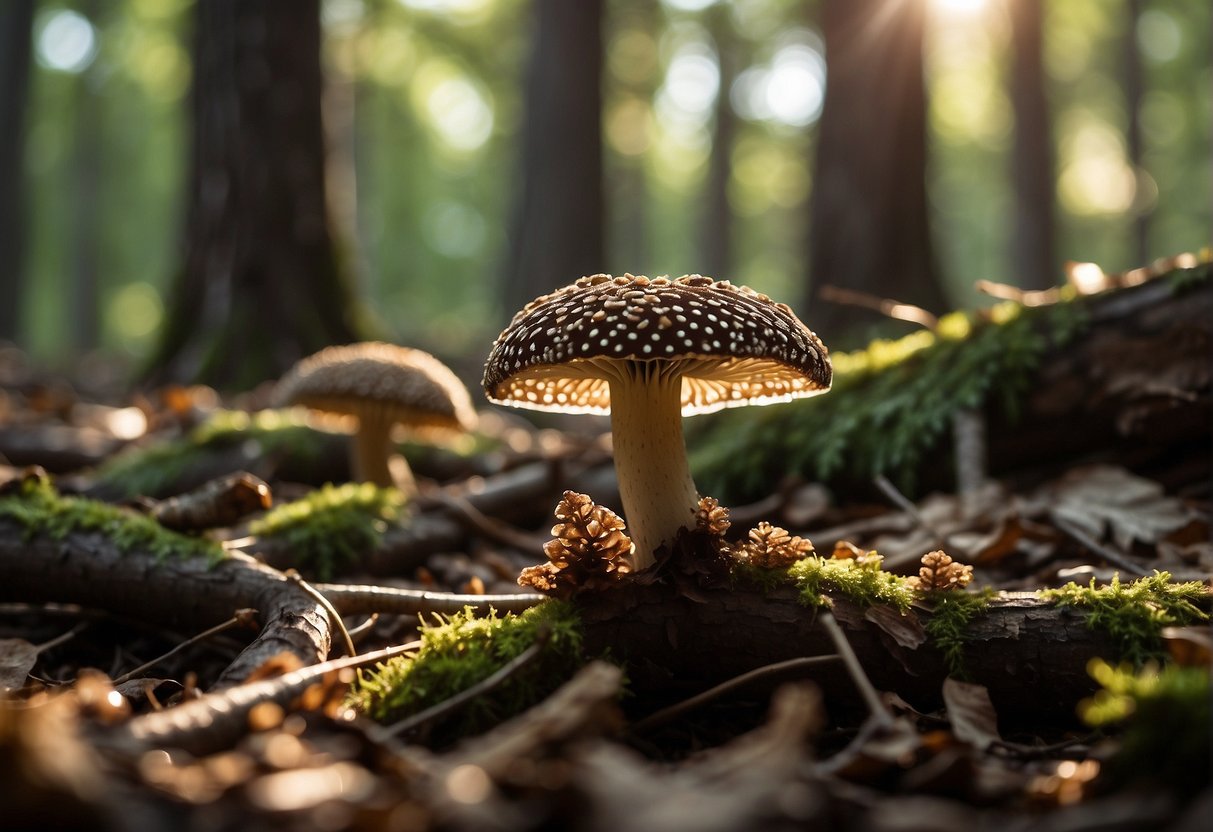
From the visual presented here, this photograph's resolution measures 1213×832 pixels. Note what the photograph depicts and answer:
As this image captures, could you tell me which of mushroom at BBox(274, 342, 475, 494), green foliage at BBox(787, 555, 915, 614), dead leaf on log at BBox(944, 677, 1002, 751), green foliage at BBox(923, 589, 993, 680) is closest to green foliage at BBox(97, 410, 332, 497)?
mushroom at BBox(274, 342, 475, 494)

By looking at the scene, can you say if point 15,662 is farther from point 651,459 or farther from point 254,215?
point 254,215

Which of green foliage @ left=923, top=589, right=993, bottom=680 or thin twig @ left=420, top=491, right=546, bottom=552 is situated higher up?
green foliage @ left=923, top=589, right=993, bottom=680

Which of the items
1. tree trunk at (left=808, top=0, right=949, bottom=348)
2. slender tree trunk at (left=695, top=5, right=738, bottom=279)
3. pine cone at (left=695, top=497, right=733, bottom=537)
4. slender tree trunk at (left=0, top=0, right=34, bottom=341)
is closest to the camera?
pine cone at (left=695, top=497, right=733, bottom=537)

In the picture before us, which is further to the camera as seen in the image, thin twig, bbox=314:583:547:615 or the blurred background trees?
the blurred background trees

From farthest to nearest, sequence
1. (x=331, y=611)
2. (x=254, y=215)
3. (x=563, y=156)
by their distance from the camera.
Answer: (x=563, y=156)
(x=254, y=215)
(x=331, y=611)

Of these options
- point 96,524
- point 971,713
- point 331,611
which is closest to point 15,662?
point 96,524

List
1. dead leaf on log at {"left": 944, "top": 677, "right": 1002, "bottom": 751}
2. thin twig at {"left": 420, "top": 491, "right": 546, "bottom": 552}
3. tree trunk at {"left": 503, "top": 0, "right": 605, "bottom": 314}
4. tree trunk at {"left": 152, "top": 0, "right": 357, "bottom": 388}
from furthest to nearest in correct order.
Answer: tree trunk at {"left": 503, "top": 0, "right": 605, "bottom": 314} < tree trunk at {"left": 152, "top": 0, "right": 357, "bottom": 388} < thin twig at {"left": 420, "top": 491, "right": 546, "bottom": 552} < dead leaf on log at {"left": 944, "top": 677, "right": 1002, "bottom": 751}

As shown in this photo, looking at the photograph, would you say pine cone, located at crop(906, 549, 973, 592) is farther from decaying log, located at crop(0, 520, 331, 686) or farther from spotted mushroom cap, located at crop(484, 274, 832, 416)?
decaying log, located at crop(0, 520, 331, 686)
